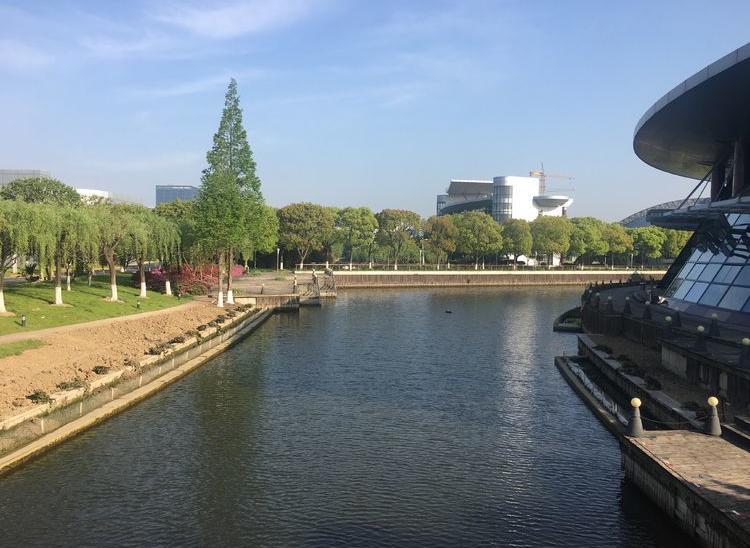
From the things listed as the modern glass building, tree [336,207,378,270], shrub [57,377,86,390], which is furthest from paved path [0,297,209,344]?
tree [336,207,378,270]

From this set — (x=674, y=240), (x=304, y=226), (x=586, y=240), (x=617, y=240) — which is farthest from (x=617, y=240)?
(x=304, y=226)

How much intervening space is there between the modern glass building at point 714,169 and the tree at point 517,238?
90693mm

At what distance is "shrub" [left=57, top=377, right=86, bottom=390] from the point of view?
3089 centimetres

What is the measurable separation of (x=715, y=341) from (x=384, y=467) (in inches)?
789

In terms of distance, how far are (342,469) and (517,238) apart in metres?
142

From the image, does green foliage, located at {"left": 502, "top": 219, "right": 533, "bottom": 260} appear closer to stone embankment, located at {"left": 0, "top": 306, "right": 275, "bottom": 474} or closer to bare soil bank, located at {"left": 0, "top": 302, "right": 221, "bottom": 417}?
bare soil bank, located at {"left": 0, "top": 302, "right": 221, "bottom": 417}

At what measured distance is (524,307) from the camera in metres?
91.5

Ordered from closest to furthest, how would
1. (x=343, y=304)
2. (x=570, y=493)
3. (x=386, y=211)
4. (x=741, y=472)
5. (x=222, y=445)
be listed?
1. (x=741, y=472)
2. (x=570, y=493)
3. (x=222, y=445)
4. (x=343, y=304)
5. (x=386, y=211)

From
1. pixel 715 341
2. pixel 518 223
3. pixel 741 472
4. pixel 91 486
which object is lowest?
pixel 91 486

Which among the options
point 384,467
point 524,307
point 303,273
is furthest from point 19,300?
point 303,273

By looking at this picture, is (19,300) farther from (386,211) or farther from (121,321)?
(386,211)

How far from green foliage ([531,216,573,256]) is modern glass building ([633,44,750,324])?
93478 millimetres

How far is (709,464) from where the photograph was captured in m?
19.6

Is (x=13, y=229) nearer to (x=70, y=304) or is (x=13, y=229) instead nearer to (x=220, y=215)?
(x=70, y=304)
